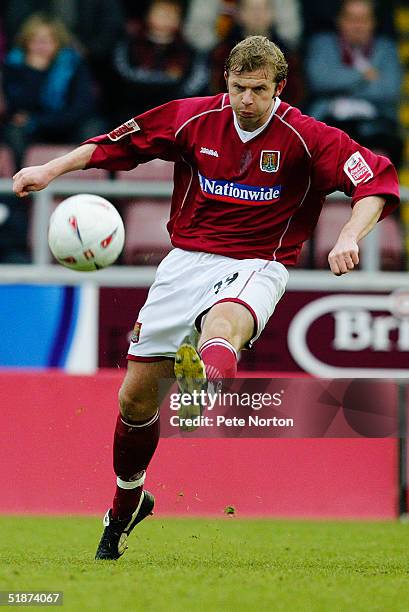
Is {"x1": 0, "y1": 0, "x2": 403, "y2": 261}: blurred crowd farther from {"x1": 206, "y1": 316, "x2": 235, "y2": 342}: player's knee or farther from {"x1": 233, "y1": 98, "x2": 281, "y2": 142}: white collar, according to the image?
{"x1": 206, "y1": 316, "x2": 235, "y2": 342}: player's knee

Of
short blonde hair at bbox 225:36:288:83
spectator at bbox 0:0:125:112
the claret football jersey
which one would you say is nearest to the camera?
short blonde hair at bbox 225:36:288:83

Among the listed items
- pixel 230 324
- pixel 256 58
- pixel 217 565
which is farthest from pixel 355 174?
pixel 217 565

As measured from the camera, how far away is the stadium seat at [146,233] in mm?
A: 9977

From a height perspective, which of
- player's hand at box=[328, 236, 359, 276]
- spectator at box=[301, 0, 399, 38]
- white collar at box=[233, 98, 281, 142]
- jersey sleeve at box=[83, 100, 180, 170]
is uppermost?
white collar at box=[233, 98, 281, 142]

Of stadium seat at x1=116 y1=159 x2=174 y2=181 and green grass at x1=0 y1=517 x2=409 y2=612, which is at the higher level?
stadium seat at x1=116 y1=159 x2=174 y2=181

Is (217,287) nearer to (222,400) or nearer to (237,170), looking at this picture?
(237,170)

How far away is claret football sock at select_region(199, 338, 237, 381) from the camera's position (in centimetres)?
538

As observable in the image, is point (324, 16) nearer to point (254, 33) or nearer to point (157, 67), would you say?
point (254, 33)

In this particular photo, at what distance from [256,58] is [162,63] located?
6.37 metres

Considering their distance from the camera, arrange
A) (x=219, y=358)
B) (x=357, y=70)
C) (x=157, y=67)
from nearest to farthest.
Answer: (x=219, y=358), (x=157, y=67), (x=357, y=70)

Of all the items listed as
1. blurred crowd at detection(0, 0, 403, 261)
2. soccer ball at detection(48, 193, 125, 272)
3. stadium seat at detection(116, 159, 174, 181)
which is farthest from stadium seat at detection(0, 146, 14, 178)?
soccer ball at detection(48, 193, 125, 272)

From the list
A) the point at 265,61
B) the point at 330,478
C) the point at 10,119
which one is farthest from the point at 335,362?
the point at 265,61

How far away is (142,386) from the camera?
600 cm

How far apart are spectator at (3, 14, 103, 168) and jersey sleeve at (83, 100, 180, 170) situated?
5.34m
